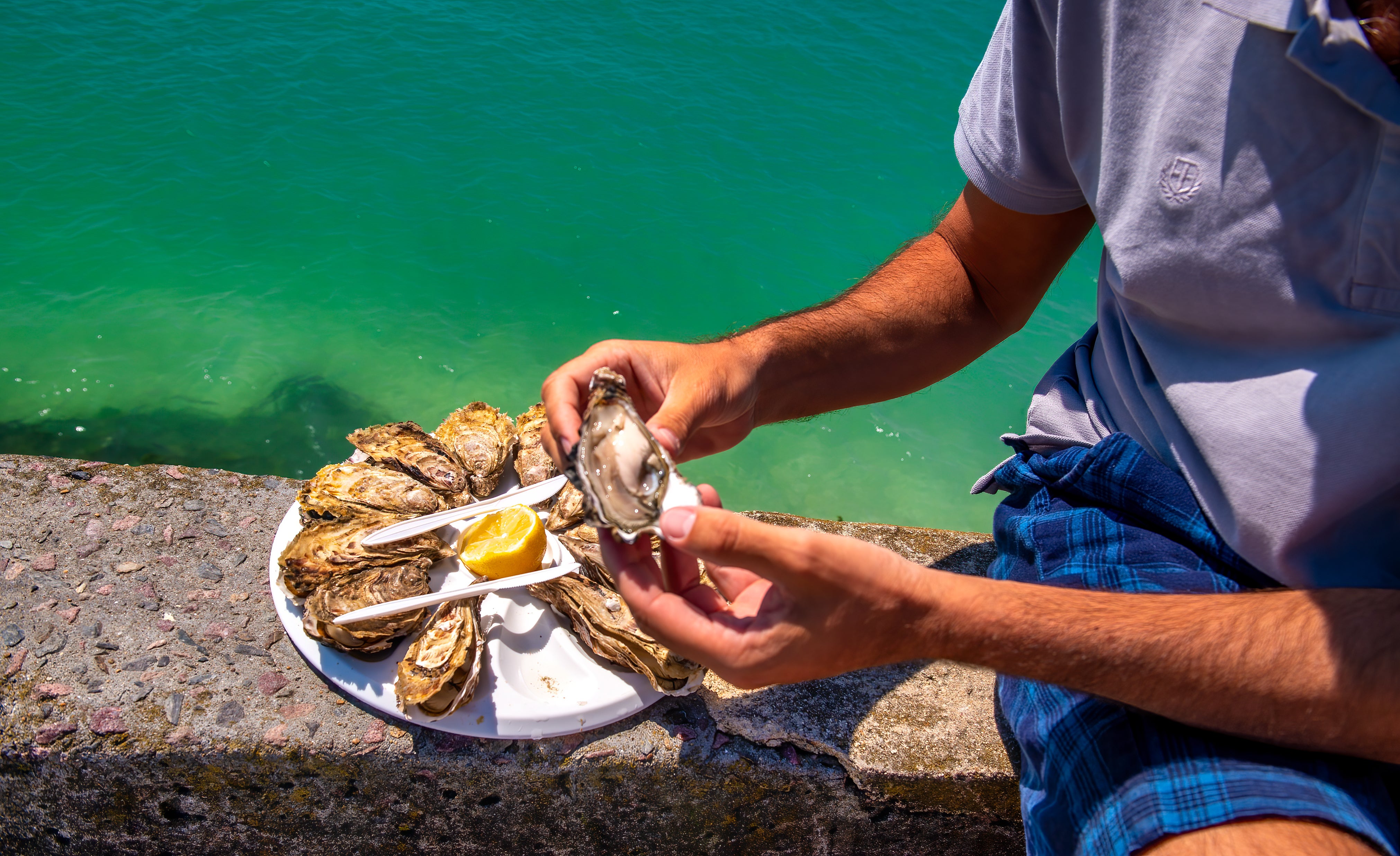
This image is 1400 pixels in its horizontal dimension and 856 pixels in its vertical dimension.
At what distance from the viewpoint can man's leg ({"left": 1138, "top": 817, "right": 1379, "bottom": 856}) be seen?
1.14 metres

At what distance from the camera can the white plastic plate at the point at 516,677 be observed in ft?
5.71

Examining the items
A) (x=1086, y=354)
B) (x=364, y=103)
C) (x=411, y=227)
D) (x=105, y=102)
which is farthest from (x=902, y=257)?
(x=105, y=102)

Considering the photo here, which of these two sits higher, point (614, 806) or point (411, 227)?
point (614, 806)

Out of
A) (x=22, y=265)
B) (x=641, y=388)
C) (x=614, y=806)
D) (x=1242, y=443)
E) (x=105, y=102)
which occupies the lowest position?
(x=22, y=265)

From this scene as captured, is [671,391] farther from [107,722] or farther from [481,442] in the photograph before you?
[107,722]

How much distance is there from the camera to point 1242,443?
1.39 m

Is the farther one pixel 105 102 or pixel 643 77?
pixel 643 77

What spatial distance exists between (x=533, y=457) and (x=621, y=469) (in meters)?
0.77

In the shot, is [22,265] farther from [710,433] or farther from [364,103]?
[710,433]

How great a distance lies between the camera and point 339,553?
188 centimetres

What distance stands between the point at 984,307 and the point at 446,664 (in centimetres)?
174

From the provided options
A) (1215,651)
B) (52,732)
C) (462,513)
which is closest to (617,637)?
(462,513)

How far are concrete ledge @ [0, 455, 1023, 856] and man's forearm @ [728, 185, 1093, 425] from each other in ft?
2.62

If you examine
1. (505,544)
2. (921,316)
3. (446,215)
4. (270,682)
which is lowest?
(446,215)
